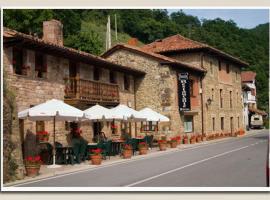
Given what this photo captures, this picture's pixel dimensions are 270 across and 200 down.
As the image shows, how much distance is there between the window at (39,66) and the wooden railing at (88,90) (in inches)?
72.6

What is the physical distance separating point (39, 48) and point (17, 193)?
10503 millimetres

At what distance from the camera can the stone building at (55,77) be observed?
61.0 ft

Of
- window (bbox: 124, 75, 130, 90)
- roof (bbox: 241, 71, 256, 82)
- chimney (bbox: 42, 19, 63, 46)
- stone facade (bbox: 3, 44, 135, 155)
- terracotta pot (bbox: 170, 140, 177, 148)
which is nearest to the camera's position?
stone facade (bbox: 3, 44, 135, 155)

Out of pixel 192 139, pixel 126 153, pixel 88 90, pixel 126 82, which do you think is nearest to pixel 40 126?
pixel 126 153

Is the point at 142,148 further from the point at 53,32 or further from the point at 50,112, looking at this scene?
the point at 53,32

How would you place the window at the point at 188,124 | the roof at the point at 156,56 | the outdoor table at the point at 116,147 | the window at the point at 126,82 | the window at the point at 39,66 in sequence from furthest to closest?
the window at the point at 188,124, the roof at the point at 156,56, the window at the point at 126,82, the outdoor table at the point at 116,147, the window at the point at 39,66

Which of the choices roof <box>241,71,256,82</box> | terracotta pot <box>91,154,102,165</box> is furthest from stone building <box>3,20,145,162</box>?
roof <box>241,71,256,82</box>

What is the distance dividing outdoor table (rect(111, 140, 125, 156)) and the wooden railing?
8.96ft

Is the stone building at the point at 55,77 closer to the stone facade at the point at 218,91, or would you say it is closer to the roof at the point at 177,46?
the roof at the point at 177,46

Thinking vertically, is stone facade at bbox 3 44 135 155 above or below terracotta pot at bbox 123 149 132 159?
above

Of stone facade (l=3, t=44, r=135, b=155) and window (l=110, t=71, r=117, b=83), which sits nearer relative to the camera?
stone facade (l=3, t=44, r=135, b=155)

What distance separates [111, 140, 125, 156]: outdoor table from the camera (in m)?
22.4

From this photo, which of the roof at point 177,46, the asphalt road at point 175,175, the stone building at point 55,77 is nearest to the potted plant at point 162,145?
the stone building at point 55,77

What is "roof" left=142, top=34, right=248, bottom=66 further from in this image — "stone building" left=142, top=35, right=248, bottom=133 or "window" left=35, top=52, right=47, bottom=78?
"window" left=35, top=52, right=47, bottom=78
